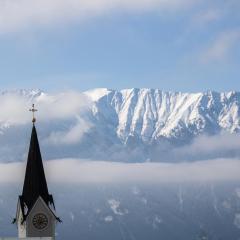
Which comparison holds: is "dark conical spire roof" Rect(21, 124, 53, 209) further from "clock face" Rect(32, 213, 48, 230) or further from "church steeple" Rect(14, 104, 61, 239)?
"clock face" Rect(32, 213, 48, 230)

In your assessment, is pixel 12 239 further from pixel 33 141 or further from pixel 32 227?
pixel 33 141

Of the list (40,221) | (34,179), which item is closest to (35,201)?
(40,221)

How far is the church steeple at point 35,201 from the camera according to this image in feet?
367

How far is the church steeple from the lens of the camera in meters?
112

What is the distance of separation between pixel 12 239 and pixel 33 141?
12221 millimetres

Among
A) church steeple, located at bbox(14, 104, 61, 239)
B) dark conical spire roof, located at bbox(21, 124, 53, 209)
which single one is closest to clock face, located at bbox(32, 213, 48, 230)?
church steeple, located at bbox(14, 104, 61, 239)

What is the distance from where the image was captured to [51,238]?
110 m

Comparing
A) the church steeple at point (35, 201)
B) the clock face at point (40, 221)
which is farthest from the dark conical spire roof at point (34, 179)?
the clock face at point (40, 221)

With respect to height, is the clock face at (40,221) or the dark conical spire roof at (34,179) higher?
the dark conical spire roof at (34,179)

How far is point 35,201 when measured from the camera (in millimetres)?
112000

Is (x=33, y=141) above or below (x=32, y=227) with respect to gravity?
above

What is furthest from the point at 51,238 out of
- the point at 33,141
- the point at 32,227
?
the point at 33,141

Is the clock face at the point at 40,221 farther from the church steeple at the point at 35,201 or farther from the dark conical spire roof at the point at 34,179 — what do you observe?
the dark conical spire roof at the point at 34,179

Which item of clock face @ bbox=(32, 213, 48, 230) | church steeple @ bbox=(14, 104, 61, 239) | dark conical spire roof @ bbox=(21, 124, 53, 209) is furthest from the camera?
dark conical spire roof @ bbox=(21, 124, 53, 209)
